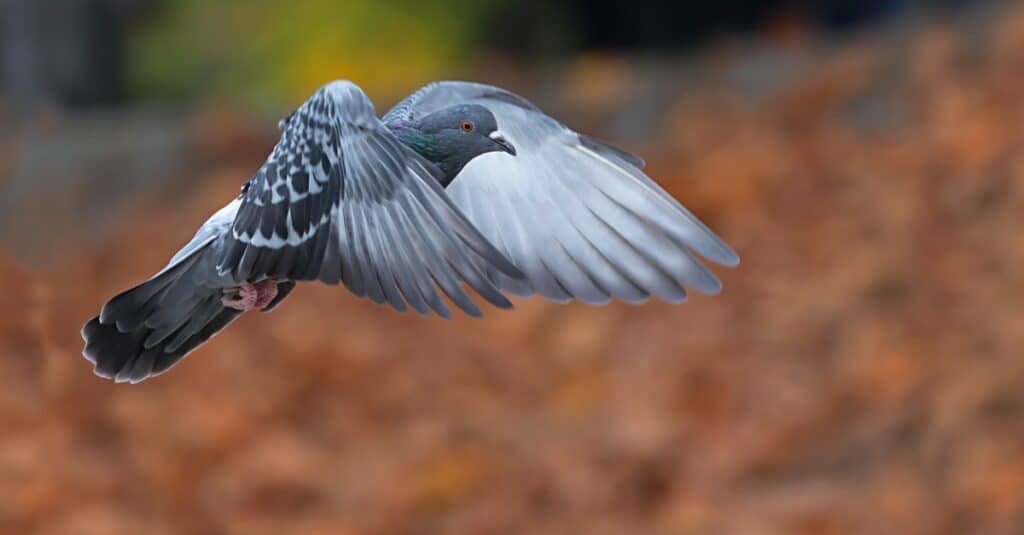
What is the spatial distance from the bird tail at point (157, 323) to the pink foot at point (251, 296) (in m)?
0.02

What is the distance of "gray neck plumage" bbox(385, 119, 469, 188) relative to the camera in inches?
74.3

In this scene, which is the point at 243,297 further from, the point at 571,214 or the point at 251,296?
the point at 571,214

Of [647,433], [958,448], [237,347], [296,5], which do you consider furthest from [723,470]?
[296,5]

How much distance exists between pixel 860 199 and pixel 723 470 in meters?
2.14

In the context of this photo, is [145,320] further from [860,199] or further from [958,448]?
[860,199]

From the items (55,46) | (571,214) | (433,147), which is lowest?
(433,147)

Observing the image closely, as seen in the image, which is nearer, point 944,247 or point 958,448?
point 958,448

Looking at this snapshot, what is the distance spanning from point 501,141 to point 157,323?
55 cm

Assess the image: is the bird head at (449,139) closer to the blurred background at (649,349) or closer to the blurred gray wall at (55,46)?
the blurred background at (649,349)

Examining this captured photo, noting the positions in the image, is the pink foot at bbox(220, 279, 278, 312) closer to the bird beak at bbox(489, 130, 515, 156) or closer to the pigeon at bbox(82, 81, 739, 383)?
the pigeon at bbox(82, 81, 739, 383)

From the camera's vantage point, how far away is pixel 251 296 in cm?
164

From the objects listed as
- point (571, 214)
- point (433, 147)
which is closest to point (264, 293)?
point (433, 147)

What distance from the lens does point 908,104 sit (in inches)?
366

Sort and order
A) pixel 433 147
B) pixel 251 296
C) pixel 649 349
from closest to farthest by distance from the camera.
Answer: pixel 251 296 → pixel 433 147 → pixel 649 349
